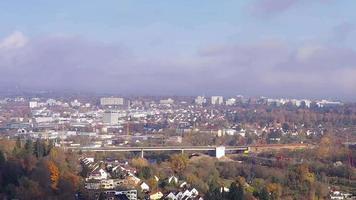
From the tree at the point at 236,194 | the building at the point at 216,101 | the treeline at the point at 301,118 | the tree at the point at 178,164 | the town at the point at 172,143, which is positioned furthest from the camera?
the building at the point at 216,101

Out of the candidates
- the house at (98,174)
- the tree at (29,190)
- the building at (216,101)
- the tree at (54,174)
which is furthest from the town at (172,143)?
the building at (216,101)

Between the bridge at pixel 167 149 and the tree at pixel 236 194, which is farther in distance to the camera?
the bridge at pixel 167 149

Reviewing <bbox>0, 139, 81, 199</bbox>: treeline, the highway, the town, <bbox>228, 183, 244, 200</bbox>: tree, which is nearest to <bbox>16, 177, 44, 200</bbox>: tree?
<bbox>0, 139, 81, 199</bbox>: treeline

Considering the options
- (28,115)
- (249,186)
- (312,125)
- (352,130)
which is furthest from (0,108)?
(249,186)

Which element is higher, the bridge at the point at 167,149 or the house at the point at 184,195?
the house at the point at 184,195

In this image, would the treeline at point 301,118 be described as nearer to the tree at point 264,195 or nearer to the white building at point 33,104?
the white building at point 33,104

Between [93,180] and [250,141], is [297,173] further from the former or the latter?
[250,141]

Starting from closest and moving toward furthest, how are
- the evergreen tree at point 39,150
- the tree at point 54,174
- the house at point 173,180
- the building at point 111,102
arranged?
the tree at point 54,174, the house at point 173,180, the evergreen tree at point 39,150, the building at point 111,102

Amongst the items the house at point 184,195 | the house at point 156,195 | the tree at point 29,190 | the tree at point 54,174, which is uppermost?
the tree at point 54,174
